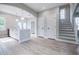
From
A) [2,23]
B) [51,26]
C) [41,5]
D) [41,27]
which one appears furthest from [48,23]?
[2,23]

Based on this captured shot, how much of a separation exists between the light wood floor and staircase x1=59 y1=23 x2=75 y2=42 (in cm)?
18

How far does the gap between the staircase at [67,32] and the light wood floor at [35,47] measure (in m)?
0.18

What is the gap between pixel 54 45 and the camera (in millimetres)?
2916

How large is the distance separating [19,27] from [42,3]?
93cm

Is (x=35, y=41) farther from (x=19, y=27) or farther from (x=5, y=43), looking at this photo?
(x=5, y=43)

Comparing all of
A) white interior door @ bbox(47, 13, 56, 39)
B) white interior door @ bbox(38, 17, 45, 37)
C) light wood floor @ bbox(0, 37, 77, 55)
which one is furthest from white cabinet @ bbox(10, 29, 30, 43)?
white interior door @ bbox(47, 13, 56, 39)

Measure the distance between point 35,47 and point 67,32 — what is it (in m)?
1.02

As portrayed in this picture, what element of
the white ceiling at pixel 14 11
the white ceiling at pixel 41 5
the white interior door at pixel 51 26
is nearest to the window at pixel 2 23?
the white ceiling at pixel 14 11

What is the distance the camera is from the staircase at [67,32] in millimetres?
2920

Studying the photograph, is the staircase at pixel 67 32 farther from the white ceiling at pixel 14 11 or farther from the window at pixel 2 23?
the window at pixel 2 23

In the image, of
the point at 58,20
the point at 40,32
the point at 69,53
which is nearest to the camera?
the point at 69,53

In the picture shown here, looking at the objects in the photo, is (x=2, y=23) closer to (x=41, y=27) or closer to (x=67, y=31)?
(x=41, y=27)

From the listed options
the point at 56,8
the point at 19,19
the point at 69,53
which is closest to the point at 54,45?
the point at 69,53

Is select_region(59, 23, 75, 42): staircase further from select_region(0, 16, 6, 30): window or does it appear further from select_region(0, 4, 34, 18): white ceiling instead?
select_region(0, 16, 6, 30): window
